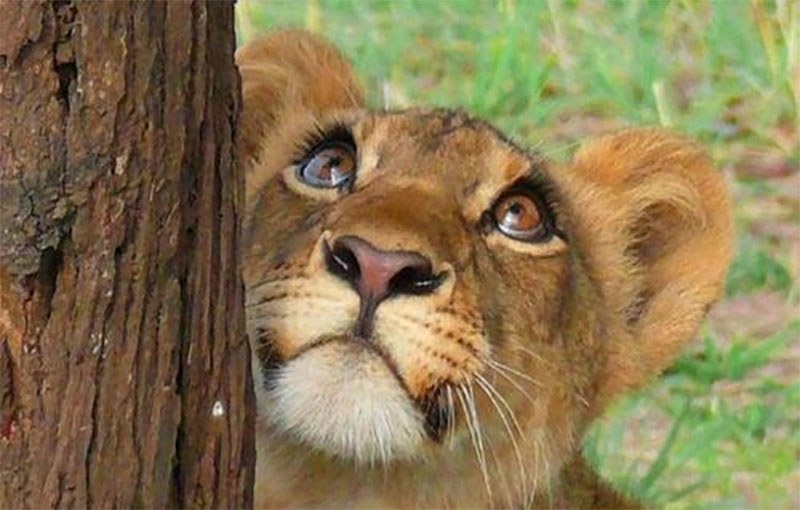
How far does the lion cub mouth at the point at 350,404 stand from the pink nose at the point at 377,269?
82 millimetres

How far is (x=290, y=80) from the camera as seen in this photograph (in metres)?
4.23

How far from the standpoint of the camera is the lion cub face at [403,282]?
3.34 meters

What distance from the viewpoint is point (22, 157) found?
280 cm

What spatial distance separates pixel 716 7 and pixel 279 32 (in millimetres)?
3856

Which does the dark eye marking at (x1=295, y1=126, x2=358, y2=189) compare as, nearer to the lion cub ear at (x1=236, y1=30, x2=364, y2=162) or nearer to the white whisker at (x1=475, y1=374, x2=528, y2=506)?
the lion cub ear at (x1=236, y1=30, x2=364, y2=162)

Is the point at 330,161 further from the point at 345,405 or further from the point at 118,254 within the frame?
the point at 118,254

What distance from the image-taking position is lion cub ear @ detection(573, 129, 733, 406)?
431 centimetres

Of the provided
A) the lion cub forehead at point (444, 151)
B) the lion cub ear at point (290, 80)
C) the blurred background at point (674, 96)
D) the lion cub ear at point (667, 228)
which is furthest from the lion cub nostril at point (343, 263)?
the blurred background at point (674, 96)

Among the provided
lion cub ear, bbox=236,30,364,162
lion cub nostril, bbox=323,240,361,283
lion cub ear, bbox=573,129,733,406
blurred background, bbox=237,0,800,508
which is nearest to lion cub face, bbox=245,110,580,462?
lion cub nostril, bbox=323,240,361,283

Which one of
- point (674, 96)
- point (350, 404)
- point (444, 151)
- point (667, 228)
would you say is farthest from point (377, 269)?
point (674, 96)

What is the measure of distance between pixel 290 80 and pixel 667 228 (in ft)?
2.52

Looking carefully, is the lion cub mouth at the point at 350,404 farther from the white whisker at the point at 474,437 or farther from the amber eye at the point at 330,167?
the amber eye at the point at 330,167

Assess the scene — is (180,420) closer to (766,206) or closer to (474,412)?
(474,412)

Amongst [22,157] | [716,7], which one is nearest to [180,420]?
[22,157]
